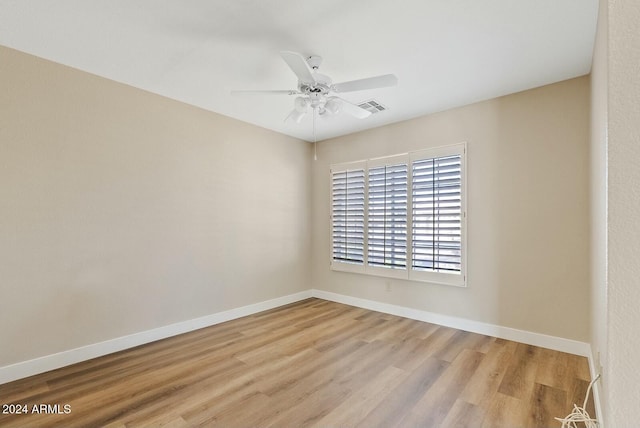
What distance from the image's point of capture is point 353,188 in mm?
4711

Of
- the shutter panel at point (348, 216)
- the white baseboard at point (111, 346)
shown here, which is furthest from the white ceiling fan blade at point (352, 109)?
the white baseboard at point (111, 346)

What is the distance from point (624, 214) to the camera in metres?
1.01

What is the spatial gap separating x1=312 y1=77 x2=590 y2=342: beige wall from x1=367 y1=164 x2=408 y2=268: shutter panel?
48 centimetres

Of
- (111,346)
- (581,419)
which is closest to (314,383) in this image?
(581,419)

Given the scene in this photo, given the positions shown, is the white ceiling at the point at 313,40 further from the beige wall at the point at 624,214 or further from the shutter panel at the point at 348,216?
the shutter panel at the point at 348,216

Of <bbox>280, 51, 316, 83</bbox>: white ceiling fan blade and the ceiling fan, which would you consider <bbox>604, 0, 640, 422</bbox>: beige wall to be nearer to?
the ceiling fan

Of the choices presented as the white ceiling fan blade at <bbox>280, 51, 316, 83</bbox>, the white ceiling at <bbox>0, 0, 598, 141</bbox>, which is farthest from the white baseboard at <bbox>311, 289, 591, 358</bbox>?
the white ceiling fan blade at <bbox>280, 51, 316, 83</bbox>

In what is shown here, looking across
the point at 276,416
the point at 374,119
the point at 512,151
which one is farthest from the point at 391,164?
the point at 276,416

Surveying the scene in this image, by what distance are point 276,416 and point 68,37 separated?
10.6 ft

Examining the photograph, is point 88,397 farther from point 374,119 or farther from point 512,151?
point 512,151

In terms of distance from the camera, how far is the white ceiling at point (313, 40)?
79.0 inches

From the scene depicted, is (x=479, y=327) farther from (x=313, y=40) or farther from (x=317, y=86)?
(x=313, y=40)

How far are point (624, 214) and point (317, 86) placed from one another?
6.88ft

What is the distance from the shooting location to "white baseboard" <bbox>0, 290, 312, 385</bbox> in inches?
97.3
